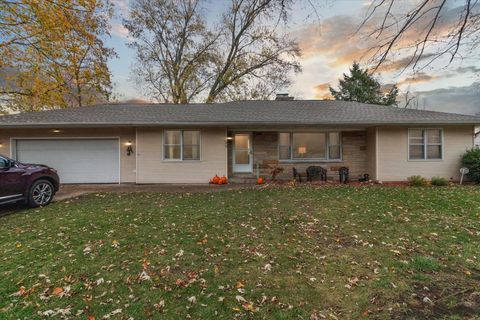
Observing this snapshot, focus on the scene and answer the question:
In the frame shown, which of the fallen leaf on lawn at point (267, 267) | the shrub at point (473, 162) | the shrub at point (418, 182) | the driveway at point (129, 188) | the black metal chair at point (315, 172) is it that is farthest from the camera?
the black metal chair at point (315, 172)

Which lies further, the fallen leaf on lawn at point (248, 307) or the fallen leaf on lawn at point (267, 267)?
the fallen leaf on lawn at point (267, 267)

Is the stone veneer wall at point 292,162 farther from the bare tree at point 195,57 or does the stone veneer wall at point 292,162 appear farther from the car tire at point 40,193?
the bare tree at point 195,57

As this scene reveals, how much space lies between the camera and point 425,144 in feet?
39.0

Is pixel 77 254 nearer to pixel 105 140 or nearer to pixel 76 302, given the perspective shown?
pixel 76 302

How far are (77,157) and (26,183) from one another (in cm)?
467

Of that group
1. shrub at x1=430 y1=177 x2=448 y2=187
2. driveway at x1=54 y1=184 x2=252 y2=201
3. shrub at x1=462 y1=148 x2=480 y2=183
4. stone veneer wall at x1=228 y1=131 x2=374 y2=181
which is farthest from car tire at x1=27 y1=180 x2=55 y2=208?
shrub at x1=462 y1=148 x2=480 y2=183

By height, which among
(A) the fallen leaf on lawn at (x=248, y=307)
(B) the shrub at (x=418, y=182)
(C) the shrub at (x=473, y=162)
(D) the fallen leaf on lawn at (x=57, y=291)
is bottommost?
(A) the fallen leaf on lawn at (x=248, y=307)

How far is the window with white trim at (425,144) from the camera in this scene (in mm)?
11891

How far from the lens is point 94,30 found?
18.5 m

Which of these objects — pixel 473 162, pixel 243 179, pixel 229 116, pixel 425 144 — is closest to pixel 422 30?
pixel 229 116

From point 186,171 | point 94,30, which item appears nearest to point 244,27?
point 94,30

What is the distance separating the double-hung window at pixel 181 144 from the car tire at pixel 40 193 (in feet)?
15.3

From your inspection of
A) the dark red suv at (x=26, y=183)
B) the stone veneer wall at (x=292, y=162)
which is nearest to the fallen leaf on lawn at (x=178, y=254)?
the dark red suv at (x=26, y=183)

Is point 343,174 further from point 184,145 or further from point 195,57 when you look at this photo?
point 195,57
